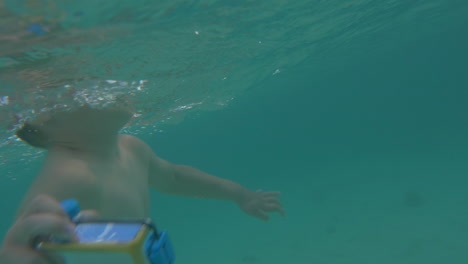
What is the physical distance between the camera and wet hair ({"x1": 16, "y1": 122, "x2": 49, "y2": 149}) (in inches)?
194

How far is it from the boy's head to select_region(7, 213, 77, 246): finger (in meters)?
2.73

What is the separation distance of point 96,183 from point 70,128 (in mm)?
1583

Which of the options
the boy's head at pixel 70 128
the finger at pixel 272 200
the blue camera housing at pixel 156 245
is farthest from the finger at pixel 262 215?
the blue camera housing at pixel 156 245

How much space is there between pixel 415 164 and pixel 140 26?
3051cm

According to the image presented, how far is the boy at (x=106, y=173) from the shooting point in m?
3.50

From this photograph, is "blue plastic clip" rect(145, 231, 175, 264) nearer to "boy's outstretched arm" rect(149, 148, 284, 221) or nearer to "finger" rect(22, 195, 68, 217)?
"finger" rect(22, 195, 68, 217)

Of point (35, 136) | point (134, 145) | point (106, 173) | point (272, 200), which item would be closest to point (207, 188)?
point (272, 200)

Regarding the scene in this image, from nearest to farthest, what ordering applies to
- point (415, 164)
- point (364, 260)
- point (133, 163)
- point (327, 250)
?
point (133, 163) < point (364, 260) < point (327, 250) < point (415, 164)

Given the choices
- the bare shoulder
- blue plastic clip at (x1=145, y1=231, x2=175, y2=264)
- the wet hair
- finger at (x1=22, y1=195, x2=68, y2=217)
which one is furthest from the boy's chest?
blue plastic clip at (x1=145, y1=231, x2=175, y2=264)

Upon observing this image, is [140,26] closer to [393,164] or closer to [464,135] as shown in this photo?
[393,164]

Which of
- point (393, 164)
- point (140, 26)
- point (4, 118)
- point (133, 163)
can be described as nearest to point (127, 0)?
point (140, 26)

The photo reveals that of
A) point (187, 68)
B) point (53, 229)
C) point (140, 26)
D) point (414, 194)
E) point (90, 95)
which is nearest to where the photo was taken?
point (53, 229)

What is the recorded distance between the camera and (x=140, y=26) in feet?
23.9

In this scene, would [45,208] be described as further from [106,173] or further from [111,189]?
[106,173]
